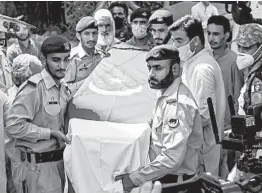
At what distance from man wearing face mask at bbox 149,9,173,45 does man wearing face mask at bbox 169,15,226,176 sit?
82 centimetres

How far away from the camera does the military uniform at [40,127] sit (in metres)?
3.88

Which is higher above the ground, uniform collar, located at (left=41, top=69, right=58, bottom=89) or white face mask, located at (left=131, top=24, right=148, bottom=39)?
white face mask, located at (left=131, top=24, right=148, bottom=39)

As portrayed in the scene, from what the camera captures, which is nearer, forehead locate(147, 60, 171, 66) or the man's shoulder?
forehead locate(147, 60, 171, 66)

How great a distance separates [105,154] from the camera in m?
3.43

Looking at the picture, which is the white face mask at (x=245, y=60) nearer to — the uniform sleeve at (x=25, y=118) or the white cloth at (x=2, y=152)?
the uniform sleeve at (x=25, y=118)

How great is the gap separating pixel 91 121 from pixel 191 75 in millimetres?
1016

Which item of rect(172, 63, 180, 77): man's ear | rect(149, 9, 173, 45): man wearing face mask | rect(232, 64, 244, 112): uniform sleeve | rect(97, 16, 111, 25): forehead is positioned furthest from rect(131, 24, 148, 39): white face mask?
rect(172, 63, 180, 77): man's ear

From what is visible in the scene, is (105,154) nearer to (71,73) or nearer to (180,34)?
(180,34)

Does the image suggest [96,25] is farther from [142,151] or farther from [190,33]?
[142,151]

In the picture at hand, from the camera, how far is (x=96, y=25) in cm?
552

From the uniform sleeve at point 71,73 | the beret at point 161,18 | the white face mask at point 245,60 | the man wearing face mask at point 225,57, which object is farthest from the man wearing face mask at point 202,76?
the uniform sleeve at point 71,73

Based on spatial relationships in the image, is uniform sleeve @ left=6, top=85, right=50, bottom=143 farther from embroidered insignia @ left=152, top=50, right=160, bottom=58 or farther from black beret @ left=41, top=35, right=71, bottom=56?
embroidered insignia @ left=152, top=50, right=160, bottom=58

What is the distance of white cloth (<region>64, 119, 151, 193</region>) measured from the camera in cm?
339

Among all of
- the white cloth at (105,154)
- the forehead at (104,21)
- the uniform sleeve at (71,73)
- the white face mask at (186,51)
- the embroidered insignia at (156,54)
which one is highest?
the forehead at (104,21)
